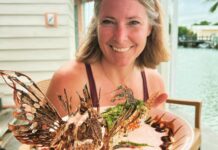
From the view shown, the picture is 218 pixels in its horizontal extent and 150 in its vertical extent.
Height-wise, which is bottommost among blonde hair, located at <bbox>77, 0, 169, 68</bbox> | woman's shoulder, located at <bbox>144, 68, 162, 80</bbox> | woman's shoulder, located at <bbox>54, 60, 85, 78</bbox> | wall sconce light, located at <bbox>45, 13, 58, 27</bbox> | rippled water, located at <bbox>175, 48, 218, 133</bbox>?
rippled water, located at <bbox>175, 48, 218, 133</bbox>

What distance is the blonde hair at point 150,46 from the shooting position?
1.06 meters

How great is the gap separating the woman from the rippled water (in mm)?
975

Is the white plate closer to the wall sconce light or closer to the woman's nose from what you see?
the woman's nose

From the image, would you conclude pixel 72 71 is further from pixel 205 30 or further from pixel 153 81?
pixel 205 30

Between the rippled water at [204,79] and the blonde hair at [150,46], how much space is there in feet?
3.08

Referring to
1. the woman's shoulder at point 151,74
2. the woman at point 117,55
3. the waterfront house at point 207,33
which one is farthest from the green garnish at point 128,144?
the waterfront house at point 207,33

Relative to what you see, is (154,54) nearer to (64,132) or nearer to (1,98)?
(64,132)

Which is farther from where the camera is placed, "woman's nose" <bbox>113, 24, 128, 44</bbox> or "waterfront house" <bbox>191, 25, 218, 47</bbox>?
"waterfront house" <bbox>191, 25, 218, 47</bbox>

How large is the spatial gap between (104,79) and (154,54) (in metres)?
0.25

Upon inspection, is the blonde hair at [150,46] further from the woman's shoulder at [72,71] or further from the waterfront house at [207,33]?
the waterfront house at [207,33]

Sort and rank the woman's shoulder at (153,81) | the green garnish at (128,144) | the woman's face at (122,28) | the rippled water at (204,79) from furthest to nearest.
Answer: the rippled water at (204,79)
the woman's shoulder at (153,81)
the woman's face at (122,28)
the green garnish at (128,144)

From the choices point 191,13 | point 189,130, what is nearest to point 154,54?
point 189,130

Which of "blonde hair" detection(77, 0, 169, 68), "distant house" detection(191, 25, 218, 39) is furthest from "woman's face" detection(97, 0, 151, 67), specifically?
"distant house" detection(191, 25, 218, 39)

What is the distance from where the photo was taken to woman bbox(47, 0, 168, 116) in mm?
830
